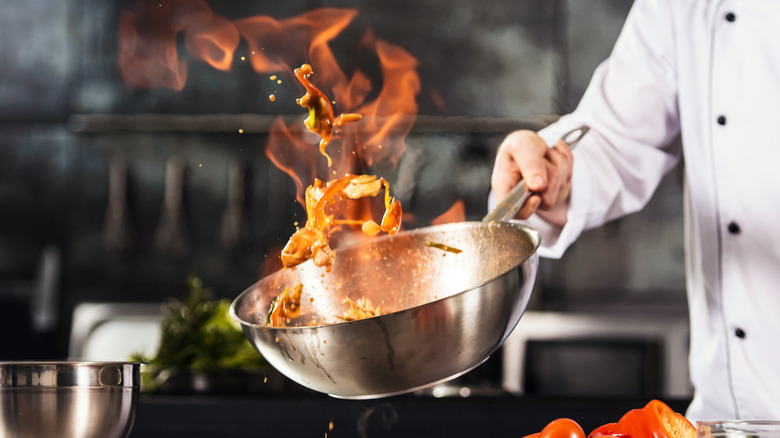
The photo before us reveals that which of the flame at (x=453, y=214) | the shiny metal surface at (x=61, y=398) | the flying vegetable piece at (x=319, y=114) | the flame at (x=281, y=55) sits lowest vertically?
the shiny metal surface at (x=61, y=398)

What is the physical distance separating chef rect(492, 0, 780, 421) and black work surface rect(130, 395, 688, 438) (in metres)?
0.20

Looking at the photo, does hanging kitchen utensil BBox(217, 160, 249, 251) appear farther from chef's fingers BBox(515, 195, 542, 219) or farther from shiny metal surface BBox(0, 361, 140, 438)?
shiny metal surface BBox(0, 361, 140, 438)

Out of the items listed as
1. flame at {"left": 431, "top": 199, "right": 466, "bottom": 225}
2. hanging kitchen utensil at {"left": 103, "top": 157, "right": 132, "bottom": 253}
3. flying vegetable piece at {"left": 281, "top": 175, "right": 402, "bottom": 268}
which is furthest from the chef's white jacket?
hanging kitchen utensil at {"left": 103, "top": 157, "right": 132, "bottom": 253}

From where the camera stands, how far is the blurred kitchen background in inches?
101

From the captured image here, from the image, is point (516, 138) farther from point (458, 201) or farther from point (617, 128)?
point (458, 201)

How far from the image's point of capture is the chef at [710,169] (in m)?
1.00

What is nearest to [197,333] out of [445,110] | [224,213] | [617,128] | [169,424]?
[169,424]

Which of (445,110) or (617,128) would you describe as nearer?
(617,128)

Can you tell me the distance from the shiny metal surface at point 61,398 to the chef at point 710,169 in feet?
1.66

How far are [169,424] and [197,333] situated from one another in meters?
0.43

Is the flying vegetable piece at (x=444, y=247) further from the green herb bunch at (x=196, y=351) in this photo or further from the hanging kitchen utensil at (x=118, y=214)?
the hanging kitchen utensil at (x=118, y=214)

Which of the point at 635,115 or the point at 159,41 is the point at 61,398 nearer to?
the point at 635,115

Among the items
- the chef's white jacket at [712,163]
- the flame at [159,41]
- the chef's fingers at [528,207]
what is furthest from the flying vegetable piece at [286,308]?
the flame at [159,41]

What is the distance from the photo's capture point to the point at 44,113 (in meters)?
2.70
